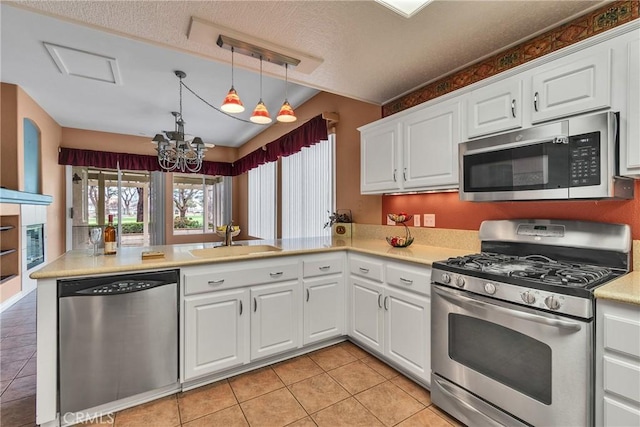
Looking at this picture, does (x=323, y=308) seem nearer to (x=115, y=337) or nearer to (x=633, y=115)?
(x=115, y=337)

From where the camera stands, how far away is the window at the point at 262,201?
5.41m

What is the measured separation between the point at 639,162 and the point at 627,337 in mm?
797

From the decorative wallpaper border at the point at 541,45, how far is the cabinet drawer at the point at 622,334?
1.58m

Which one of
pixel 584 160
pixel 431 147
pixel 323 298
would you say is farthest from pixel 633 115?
pixel 323 298

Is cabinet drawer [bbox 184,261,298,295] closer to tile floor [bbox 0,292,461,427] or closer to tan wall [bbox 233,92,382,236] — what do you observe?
tile floor [bbox 0,292,461,427]

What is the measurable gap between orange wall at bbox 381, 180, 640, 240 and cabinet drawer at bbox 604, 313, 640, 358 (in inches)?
26.8

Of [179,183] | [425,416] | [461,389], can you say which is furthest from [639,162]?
[179,183]

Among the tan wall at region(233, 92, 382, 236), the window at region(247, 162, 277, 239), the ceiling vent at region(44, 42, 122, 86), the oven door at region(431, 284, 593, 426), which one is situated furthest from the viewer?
the window at region(247, 162, 277, 239)

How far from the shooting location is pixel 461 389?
169cm

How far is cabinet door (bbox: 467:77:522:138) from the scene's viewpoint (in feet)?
5.84

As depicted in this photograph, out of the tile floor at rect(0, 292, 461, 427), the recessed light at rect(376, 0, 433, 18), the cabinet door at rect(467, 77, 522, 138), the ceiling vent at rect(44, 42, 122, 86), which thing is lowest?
the tile floor at rect(0, 292, 461, 427)

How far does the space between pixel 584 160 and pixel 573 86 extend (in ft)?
1.32

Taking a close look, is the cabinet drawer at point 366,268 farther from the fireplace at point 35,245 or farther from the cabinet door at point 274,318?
the fireplace at point 35,245

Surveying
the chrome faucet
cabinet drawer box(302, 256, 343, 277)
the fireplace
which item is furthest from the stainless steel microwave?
the fireplace
